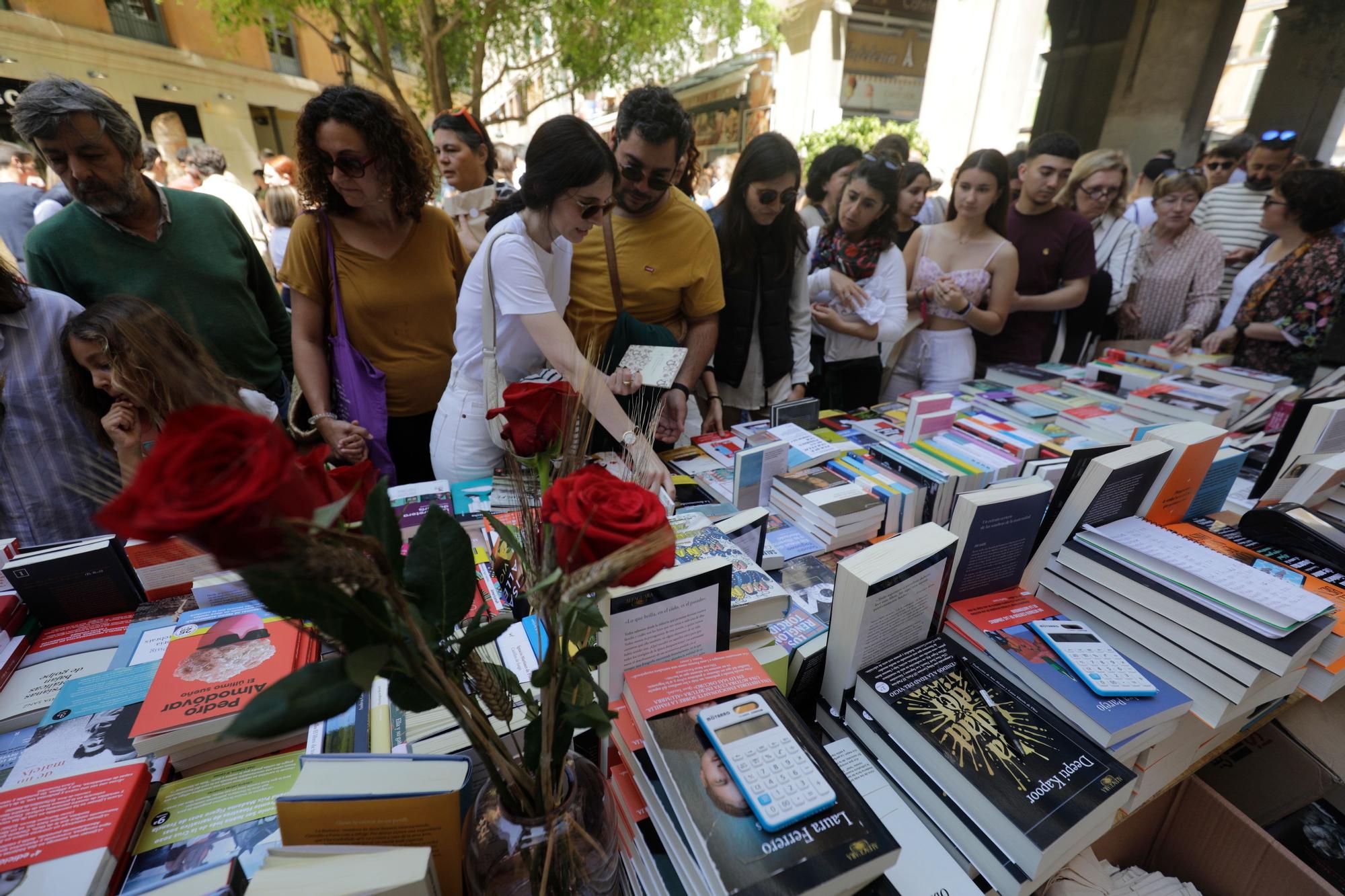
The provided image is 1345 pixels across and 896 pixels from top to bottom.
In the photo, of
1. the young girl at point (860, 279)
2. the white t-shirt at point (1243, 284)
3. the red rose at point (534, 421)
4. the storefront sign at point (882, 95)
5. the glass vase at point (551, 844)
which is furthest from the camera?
the storefront sign at point (882, 95)

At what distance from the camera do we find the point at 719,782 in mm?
771

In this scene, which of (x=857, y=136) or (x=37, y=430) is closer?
(x=37, y=430)

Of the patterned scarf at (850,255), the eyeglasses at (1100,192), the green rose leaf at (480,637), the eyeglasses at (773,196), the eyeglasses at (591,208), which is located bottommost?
the green rose leaf at (480,637)

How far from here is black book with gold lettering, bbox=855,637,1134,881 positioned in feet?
2.82

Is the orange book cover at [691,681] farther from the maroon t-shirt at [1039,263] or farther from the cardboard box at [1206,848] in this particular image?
the maroon t-shirt at [1039,263]

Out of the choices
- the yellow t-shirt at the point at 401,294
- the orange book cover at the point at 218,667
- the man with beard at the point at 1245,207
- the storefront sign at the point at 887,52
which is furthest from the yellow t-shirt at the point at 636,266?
the storefront sign at the point at 887,52

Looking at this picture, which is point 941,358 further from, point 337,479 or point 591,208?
point 337,479

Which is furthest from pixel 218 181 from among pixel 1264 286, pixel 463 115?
pixel 1264 286

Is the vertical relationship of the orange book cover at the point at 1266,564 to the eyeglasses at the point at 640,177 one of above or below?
below

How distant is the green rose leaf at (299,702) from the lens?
1.34 ft

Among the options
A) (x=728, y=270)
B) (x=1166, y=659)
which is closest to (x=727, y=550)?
(x=1166, y=659)

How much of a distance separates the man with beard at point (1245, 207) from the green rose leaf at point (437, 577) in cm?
556

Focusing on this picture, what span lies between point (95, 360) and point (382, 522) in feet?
5.66

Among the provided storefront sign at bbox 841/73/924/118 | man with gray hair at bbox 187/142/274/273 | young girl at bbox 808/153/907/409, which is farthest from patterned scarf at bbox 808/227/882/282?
storefront sign at bbox 841/73/924/118
